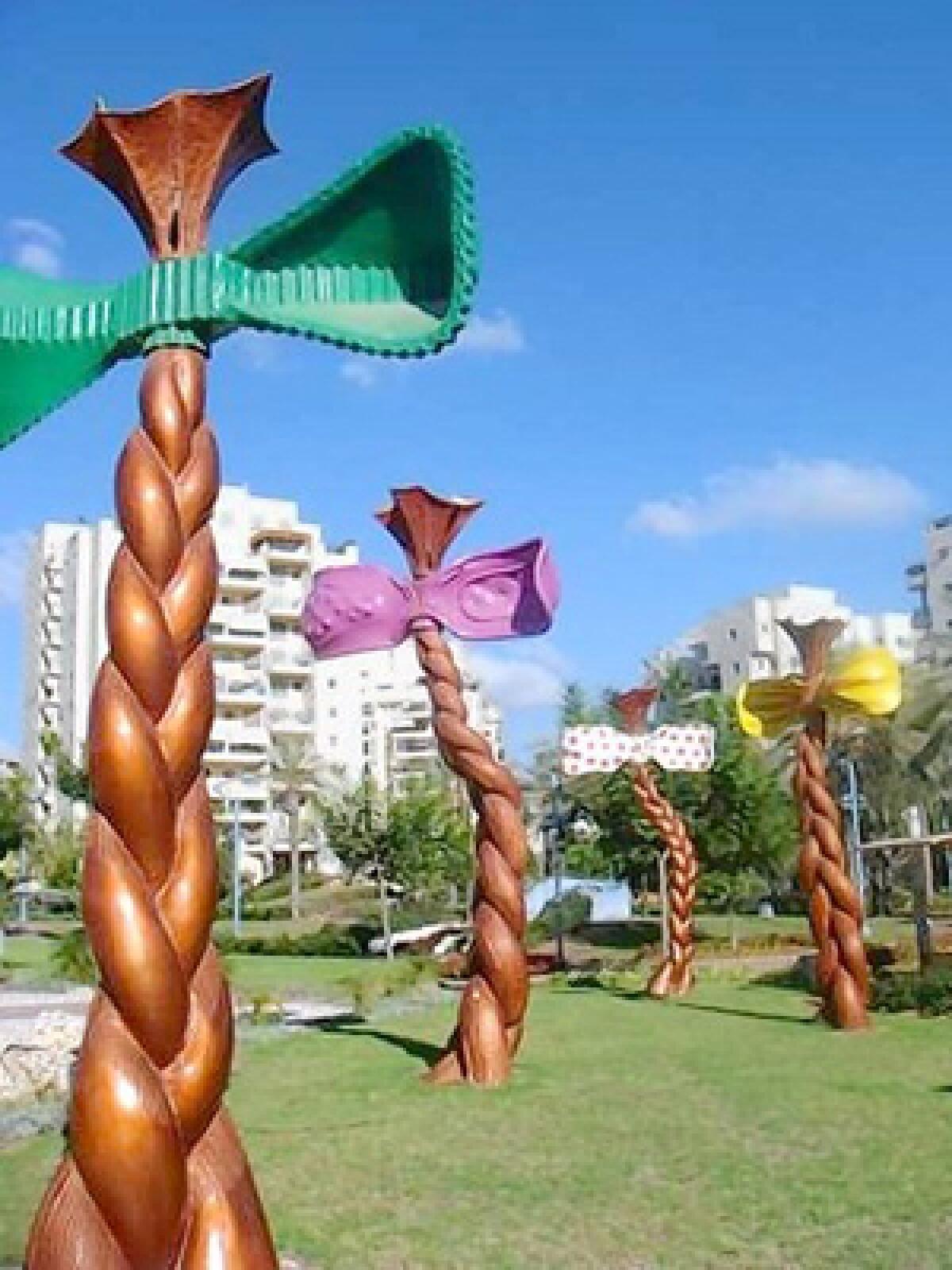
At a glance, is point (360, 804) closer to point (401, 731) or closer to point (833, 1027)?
point (833, 1027)

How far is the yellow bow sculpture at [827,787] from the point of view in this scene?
1138 cm

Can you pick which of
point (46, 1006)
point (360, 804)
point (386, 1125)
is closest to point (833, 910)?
point (386, 1125)

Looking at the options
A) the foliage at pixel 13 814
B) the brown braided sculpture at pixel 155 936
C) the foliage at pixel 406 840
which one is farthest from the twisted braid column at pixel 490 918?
the foliage at pixel 13 814

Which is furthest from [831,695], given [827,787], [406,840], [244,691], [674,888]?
[244,691]

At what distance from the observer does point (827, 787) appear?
11.4 metres

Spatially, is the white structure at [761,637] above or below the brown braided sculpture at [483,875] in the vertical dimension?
above

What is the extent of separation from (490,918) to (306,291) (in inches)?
243

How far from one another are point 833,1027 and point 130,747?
33.1ft

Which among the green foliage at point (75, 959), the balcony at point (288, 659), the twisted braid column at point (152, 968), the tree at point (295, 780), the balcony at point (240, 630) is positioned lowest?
the green foliage at point (75, 959)

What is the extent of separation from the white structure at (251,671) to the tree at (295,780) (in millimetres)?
649

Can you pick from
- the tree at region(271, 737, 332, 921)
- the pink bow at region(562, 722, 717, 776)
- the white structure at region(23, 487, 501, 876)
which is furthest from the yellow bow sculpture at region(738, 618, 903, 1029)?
the white structure at region(23, 487, 501, 876)

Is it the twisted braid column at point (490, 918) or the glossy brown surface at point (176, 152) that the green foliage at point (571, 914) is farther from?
the glossy brown surface at point (176, 152)

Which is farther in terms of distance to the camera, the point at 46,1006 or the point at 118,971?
the point at 46,1006

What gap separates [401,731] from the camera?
75.7 metres
